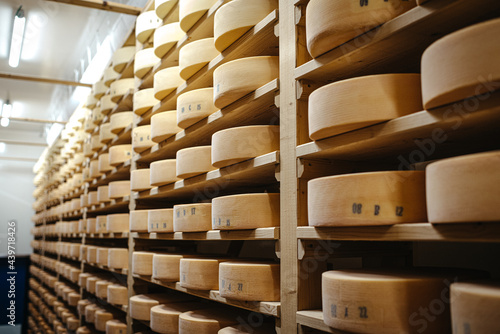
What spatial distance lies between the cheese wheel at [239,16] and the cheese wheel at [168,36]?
82 centimetres

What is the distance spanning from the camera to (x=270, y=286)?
1.79m

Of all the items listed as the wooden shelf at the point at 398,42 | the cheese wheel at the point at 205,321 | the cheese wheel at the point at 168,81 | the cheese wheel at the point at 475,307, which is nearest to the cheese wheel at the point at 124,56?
the cheese wheel at the point at 168,81

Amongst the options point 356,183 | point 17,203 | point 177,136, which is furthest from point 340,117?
point 17,203

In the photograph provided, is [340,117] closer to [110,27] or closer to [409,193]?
[409,193]

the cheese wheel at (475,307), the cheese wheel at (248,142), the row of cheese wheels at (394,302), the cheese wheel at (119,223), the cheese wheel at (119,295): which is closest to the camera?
the cheese wheel at (475,307)

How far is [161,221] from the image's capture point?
9.06 ft

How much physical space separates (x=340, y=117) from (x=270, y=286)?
0.76 meters

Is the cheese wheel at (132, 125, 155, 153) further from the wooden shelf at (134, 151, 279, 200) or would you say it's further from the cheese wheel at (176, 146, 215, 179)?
the cheese wheel at (176, 146, 215, 179)

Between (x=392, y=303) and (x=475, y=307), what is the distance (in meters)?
0.25

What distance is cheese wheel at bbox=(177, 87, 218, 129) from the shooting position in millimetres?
2314

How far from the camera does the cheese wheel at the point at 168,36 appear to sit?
2.82m

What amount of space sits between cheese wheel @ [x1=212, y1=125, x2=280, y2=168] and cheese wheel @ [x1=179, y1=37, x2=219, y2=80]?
59cm

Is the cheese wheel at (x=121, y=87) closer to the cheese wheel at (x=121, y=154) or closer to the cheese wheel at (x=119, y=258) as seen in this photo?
the cheese wheel at (x=121, y=154)

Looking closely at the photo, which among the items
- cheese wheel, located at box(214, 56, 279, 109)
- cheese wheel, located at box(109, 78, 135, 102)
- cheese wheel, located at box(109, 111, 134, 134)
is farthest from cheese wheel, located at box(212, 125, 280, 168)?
cheese wheel, located at box(109, 78, 135, 102)
